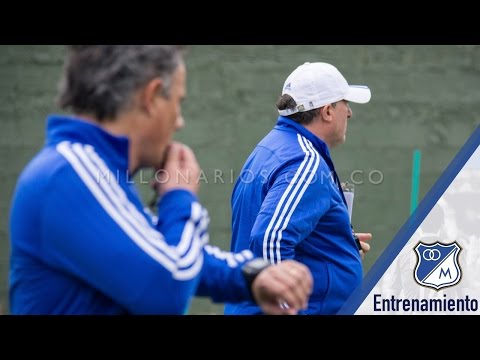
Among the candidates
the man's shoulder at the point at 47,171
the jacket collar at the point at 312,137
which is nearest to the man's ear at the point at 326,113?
the jacket collar at the point at 312,137

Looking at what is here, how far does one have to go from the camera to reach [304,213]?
11.6ft

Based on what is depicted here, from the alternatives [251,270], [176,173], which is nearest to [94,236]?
[176,173]

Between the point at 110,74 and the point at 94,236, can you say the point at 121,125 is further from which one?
the point at 94,236

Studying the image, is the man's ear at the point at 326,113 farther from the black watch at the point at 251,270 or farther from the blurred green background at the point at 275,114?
the black watch at the point at 251,270

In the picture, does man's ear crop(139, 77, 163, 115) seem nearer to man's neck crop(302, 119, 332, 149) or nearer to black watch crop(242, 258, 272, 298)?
black watch crop(242, 258, 272, 298)

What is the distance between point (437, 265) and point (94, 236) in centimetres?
256

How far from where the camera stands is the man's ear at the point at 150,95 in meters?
1.83

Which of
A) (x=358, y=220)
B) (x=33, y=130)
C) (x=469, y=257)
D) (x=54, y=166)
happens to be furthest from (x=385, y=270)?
(x=33, y=130)

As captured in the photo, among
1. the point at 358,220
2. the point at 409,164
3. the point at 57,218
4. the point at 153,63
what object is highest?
the point at 409,164

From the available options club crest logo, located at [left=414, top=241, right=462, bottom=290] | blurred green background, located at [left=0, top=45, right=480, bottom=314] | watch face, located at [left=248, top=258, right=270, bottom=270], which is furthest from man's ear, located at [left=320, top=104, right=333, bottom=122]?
watch face, located at [left=248, top=258, right=270, bottom=270]

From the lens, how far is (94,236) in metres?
1.71

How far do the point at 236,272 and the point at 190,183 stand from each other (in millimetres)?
308

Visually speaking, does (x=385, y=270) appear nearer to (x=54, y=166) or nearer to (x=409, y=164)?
(x=409, y=164)
